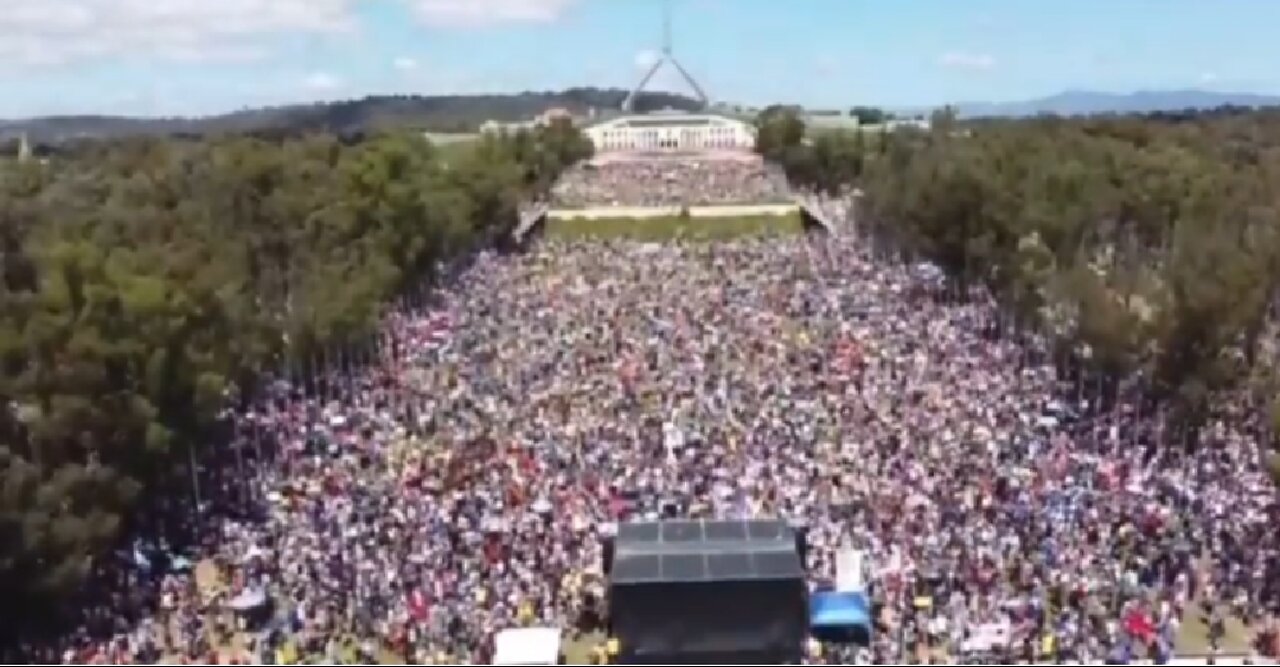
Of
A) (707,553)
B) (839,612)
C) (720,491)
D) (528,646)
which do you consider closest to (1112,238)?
(720,491)

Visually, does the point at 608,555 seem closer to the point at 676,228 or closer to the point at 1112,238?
the point at 1112,238

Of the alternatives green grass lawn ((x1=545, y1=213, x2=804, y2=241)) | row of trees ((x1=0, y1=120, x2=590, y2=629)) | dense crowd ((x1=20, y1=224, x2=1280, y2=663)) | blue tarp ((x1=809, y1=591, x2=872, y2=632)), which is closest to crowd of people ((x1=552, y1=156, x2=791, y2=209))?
green grass lawn ((x1=545, y1=213, x2=804, y2=241))

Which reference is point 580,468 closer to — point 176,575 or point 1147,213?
point 176,575

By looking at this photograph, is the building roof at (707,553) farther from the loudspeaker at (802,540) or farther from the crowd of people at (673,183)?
the crowd of people at (673,183)

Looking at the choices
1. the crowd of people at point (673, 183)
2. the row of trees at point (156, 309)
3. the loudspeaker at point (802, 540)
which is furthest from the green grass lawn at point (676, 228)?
the loudspeaker at point (802, 540)

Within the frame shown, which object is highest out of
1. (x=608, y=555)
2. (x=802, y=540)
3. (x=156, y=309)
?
(x=156, y=309)

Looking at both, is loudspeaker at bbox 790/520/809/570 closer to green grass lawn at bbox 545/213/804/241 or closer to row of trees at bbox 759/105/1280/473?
row of trees at bbox 759/105/1280/473

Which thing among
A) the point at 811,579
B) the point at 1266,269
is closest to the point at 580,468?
the point at 811,579
